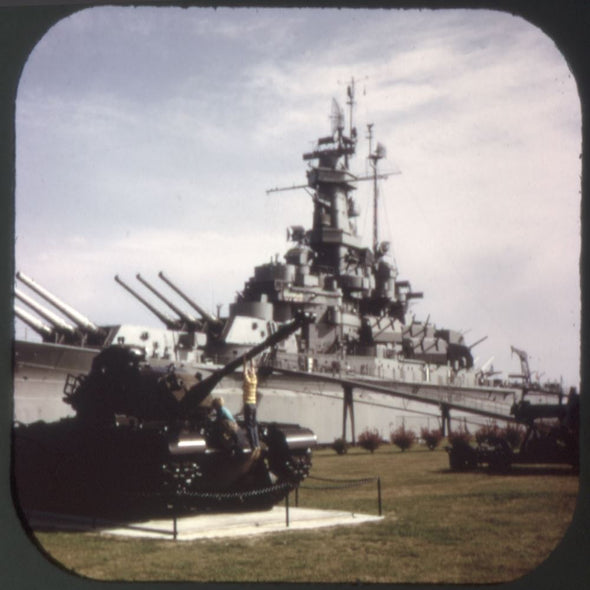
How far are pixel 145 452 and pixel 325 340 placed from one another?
1510cm

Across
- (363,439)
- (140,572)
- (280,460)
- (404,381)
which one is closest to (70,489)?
(280,460)

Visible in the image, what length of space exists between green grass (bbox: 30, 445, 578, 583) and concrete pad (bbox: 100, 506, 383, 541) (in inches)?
9.1

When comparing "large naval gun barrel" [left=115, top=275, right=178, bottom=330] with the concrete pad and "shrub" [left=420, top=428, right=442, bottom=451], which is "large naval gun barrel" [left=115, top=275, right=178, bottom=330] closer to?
"shrub" [left=420, top=428, right=442, bottom=451]

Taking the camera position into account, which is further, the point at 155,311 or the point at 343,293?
the point at 343,293

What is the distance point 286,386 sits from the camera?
66.9 ft

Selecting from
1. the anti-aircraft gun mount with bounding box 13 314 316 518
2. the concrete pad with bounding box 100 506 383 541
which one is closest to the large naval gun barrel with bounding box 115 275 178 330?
the anti-aircraft gun mount with bounding box 13 314 316 518

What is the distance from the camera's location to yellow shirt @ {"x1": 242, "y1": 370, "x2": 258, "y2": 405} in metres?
8.52

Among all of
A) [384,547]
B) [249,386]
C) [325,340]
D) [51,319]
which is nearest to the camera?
[384,547]

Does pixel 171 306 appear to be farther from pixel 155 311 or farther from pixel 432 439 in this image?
pixel 432 439

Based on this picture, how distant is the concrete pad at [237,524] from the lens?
7617mm

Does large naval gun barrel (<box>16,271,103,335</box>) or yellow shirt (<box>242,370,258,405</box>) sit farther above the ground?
large naval gun barrel (<box>16,271,103,335</box>)

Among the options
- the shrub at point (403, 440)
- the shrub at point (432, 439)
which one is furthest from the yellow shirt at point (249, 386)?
the shrub at point (432, 439)

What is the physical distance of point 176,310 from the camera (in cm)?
1905

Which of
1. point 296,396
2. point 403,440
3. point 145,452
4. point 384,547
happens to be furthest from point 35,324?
point 384,547
